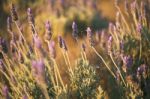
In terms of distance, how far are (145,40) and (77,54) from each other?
0.96m

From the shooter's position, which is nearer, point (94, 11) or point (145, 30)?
point (145, 30)

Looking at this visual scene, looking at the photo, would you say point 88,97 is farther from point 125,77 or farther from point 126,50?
point 126,50

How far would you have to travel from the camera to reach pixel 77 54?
14.0 ft

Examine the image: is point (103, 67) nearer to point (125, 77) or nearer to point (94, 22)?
point (125, 77)

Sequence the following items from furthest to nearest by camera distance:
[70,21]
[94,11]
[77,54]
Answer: [94,11] → [70,21] → [77,54]

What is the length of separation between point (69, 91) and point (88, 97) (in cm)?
15

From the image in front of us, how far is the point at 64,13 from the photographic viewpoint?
6477 mm

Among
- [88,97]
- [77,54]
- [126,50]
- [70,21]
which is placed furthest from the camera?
[70,21]

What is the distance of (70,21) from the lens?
246 inches

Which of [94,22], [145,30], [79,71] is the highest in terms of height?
[94,22]

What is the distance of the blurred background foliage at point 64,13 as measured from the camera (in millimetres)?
6086

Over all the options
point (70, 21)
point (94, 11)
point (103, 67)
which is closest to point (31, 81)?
point (103, 67)

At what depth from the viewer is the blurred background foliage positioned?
6.09 m

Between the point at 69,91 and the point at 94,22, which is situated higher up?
the point at 94,22
